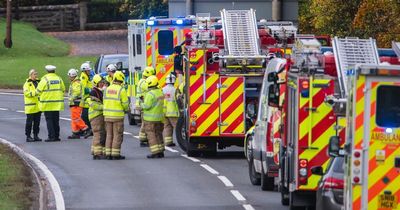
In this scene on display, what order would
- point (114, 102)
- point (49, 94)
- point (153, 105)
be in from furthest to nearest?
Answer: point (49, 94) → point (153, 105) → point (114, 102)

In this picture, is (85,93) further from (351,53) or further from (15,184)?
(351,53)

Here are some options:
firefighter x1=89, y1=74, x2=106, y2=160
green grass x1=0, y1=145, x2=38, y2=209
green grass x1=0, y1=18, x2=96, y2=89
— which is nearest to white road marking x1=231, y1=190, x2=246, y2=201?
green grass x1=0, y1=145, x2=38, y2=209

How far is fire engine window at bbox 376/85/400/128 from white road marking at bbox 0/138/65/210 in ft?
20.5

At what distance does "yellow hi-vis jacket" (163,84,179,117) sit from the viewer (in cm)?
2678

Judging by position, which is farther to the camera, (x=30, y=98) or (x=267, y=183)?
(x=30, y=98)

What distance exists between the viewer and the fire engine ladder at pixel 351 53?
1597cm

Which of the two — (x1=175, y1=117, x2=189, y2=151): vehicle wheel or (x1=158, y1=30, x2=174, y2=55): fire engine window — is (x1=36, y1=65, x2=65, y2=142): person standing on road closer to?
(x1=158, y1=30, x2=174, y2=55): fire engine window

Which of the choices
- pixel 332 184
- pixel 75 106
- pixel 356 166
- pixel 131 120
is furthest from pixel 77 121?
pixel 356 166

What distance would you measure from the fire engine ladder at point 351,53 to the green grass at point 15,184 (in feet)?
15.9

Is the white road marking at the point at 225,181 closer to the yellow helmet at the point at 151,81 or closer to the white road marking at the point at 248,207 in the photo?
the white road marking at the point at 248,207

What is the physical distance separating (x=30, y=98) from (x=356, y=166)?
58.7 feet

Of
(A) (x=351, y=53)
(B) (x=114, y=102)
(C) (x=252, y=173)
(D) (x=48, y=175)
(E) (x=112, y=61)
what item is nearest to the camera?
(A) (x=351, y=53)

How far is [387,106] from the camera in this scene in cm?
1337

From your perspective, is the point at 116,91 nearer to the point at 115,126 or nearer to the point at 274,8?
the point at 115,126
